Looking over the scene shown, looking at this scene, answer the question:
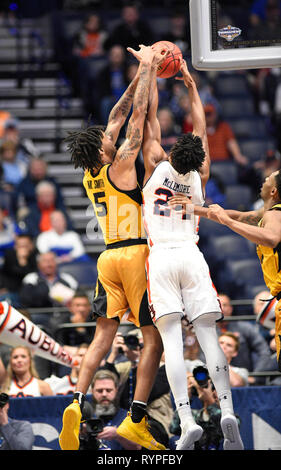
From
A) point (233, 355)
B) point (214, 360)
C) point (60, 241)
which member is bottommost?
point (233, 355)

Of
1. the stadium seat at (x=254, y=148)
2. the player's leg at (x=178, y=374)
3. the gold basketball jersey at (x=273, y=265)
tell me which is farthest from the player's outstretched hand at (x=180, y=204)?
the stadium seat at (x=254, y=148)

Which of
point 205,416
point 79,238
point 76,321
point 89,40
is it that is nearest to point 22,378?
point 76,321

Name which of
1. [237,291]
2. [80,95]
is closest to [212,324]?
[237,291]

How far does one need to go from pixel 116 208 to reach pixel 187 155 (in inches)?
31.7

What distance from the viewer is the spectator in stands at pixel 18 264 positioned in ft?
40.4

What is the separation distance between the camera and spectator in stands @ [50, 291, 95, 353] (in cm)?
1041

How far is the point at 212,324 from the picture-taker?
24.6ft

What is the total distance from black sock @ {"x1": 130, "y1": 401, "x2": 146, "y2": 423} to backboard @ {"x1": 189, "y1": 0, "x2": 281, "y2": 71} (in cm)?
281

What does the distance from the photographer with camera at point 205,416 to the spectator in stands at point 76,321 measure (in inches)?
79.3

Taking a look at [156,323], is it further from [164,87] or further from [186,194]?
[164,87]

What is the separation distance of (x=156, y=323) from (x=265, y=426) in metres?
2.04

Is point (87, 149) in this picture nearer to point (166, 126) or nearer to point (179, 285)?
point (179, 285)

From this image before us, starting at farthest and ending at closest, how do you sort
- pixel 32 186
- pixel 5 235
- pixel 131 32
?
pixel 131 32
pixel 32 186
pixel 5 235

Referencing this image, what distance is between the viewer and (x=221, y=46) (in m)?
7.87
